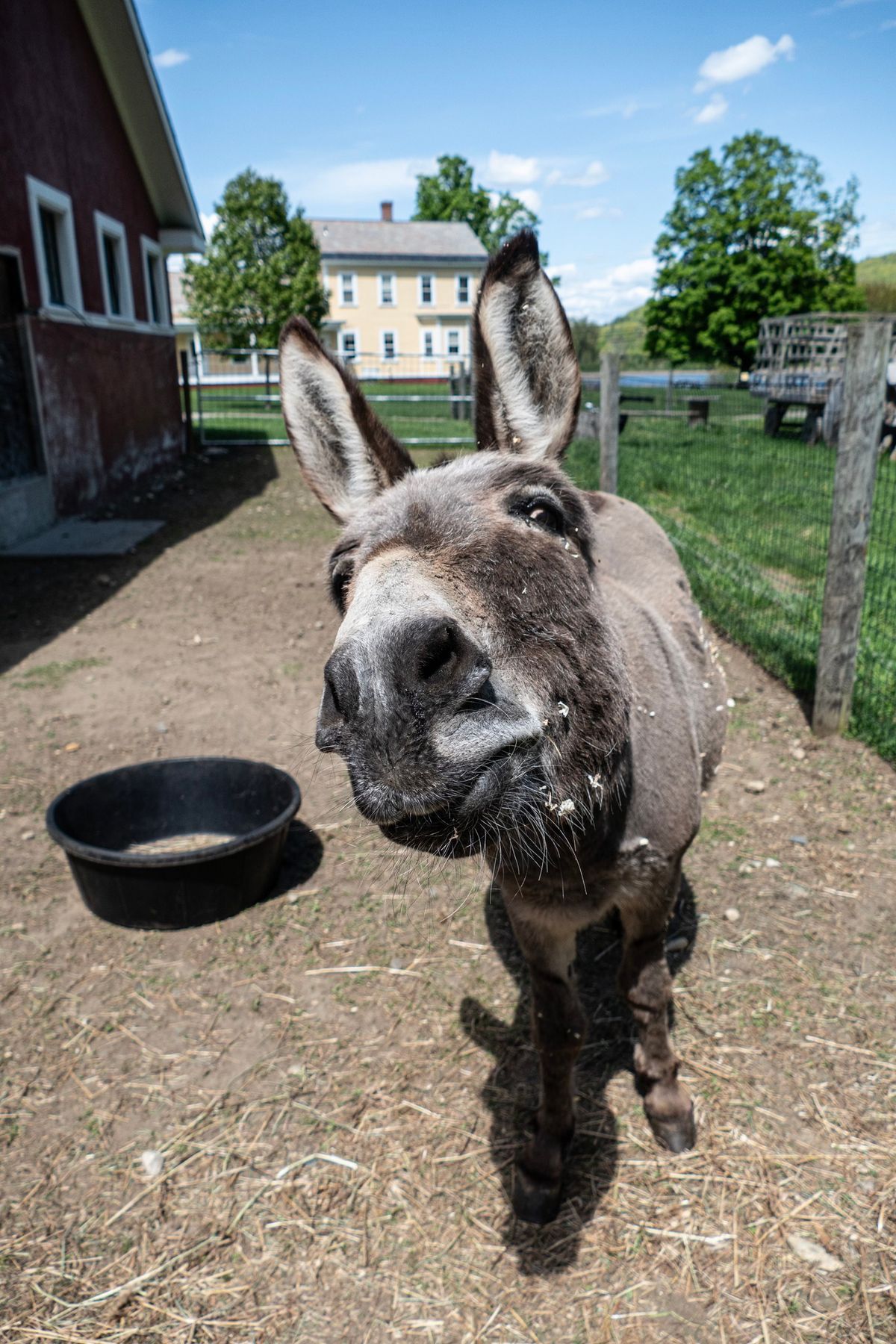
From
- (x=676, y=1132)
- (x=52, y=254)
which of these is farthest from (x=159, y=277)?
(x=676, y=1132)

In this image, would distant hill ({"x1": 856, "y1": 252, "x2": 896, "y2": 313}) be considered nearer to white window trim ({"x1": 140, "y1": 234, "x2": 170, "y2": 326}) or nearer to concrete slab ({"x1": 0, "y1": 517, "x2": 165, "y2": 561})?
white window trim ({"x1": 140, "y1": 234, "x2": 170, "y2": 326})

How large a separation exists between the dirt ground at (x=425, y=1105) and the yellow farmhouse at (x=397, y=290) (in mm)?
51000

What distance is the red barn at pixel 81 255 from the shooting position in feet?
34.2

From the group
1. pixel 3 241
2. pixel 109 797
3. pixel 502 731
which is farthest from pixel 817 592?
pixel 3 241

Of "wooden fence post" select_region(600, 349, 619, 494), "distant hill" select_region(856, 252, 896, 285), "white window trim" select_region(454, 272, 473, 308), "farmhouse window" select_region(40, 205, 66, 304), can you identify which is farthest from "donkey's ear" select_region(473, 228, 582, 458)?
"distant hill" select_region(856, 252, 896, 285)

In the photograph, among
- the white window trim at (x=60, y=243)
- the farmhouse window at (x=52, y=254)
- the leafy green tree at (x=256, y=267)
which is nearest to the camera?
the white window trim at (x=60, y=243)

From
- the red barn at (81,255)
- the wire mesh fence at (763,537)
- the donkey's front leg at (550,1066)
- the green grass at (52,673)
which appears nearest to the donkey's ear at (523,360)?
the donkey's front leg at (550,1066)

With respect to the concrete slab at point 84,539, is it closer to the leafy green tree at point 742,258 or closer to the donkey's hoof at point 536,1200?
Answer: the donkey's hoof at point 536,1200

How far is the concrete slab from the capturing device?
9.98 meters

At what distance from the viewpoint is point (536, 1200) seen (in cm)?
248

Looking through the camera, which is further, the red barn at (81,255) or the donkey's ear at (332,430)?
the red barn at (81,255)

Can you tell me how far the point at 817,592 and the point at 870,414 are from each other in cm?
260

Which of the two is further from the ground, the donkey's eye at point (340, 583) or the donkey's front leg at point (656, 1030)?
the donkey's eye at point (340, 583)

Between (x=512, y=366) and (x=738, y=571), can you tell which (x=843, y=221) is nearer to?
(x=738, y=571)
